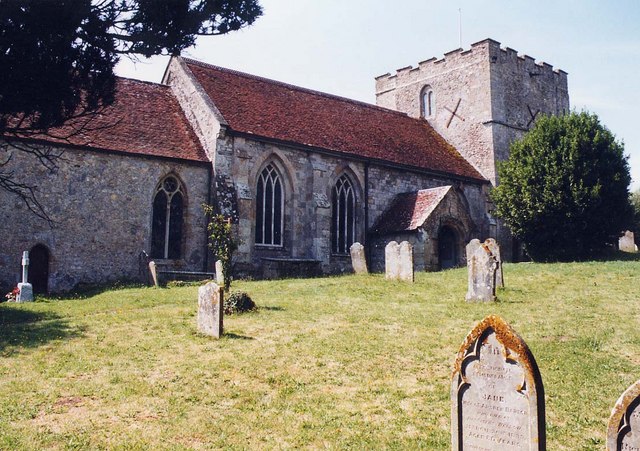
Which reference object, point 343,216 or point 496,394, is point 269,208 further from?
point 496,394

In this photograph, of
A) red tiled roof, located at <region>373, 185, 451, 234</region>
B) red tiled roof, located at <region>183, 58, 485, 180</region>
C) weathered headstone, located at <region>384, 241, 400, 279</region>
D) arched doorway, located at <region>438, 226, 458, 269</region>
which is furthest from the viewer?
arched doorway, located at <region>438, 226, 458, 269</region>

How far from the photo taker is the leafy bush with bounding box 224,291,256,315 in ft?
43.0

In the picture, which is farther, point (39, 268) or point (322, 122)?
point (322, 122)

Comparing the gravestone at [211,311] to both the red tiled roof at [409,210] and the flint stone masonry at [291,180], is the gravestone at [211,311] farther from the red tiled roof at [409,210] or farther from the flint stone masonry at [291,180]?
the red tiled roof at [409,210]

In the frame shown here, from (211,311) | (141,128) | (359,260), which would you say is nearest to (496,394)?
(211,311)

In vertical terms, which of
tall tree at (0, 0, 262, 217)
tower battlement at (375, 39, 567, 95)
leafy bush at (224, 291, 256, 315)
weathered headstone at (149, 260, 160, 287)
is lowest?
leafy bush at (224, 291, 256, 315)

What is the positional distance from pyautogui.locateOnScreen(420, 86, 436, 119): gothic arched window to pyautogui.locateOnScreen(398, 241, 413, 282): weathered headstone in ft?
Answer: 57.8

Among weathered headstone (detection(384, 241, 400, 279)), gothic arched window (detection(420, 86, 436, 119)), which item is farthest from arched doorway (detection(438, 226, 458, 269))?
gothic arched window (detection(420, 86, 436, 119))

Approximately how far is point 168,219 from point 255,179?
3.59 meters

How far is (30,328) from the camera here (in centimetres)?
1212

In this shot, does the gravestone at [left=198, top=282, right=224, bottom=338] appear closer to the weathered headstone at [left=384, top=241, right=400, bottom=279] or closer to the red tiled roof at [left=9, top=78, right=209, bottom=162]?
the weathered headstone at [left=384, top=241, right=400, bottom=279]

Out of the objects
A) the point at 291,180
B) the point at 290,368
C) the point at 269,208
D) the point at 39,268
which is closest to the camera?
the point at 290,368

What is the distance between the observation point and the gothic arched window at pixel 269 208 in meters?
22.6

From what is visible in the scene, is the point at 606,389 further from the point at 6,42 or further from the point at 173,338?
the point at 6,42
